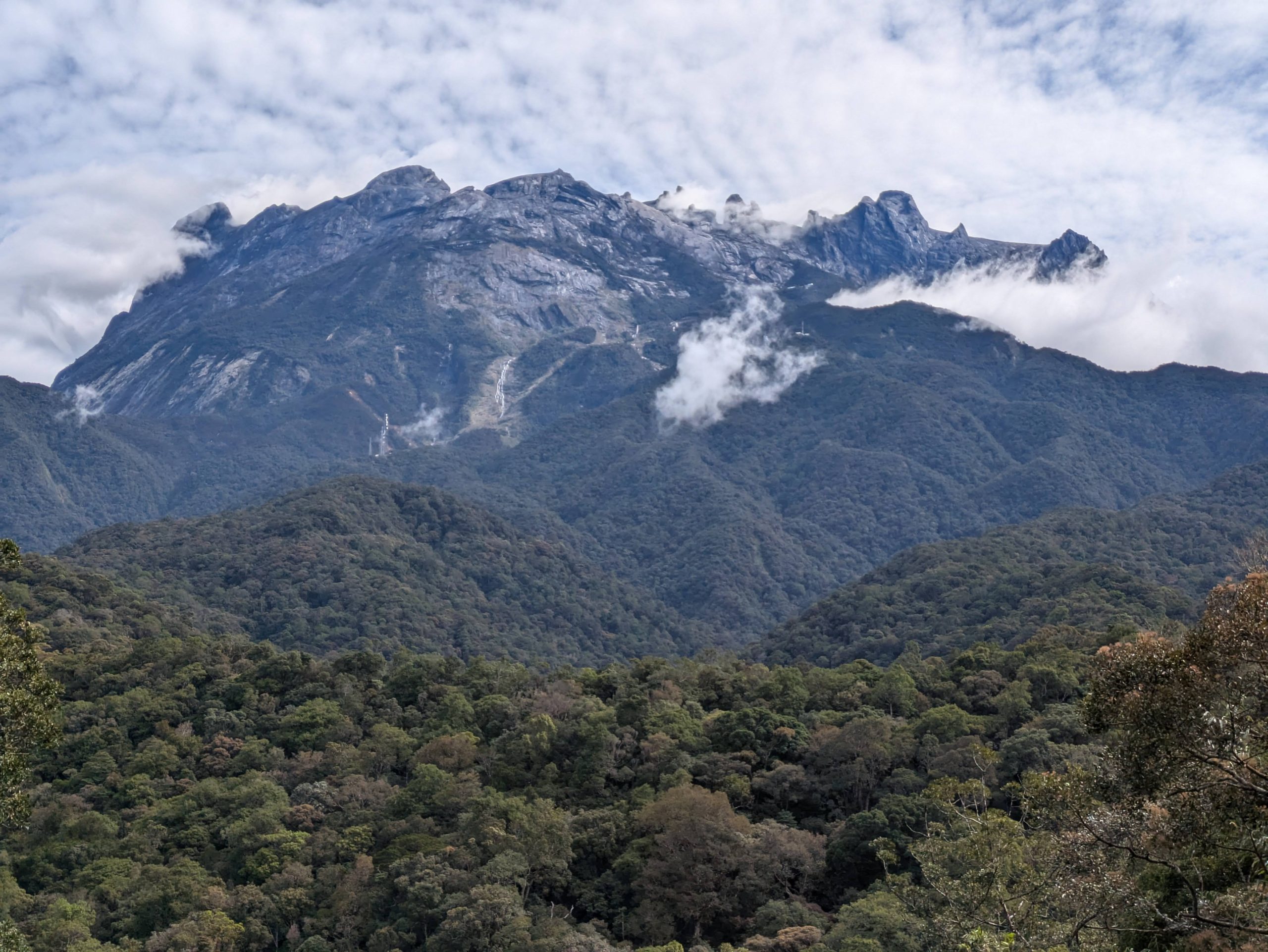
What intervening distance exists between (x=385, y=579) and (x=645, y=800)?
11322 cm

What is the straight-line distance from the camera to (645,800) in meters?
50.5

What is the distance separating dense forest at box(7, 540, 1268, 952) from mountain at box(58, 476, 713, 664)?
62860mm

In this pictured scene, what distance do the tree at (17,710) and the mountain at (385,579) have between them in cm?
11539

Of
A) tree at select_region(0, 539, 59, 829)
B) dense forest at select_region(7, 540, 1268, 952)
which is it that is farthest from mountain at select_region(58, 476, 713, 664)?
tree at select_region(0, 539, 59, 829)

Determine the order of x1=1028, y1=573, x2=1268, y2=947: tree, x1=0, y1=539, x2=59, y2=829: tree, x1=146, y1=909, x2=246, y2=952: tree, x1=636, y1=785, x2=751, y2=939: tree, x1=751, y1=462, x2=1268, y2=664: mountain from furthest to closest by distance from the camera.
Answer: x1=751, y1=462, x2=1268, y2=664: mountain → x1=636, y1=785, x2=751, y2=939: tree → x1=146, y1=909, x2=246, y2=952: tree → x1=0, y1=539, x2=59, y2=829: tree → x1=1028, y1=573, x2=1268, y2=947: tree

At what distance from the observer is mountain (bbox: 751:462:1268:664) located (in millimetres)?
101438

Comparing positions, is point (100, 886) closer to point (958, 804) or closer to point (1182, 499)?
point (958, 804)

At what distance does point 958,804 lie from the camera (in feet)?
121

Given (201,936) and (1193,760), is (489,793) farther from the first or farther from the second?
(1193,760)

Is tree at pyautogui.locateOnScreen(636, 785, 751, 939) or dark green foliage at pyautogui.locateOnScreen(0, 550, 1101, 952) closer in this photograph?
tree at pyautogui.locateOnScreen(636, 785, 751, 939)

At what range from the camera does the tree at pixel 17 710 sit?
739 inches

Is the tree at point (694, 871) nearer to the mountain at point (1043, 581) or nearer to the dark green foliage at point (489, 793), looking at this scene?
the dark green foliage at point (489, 793)

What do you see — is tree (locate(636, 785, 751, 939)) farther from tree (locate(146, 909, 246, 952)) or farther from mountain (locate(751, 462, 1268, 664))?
mountain (locate(751, 462, 1268, 664))

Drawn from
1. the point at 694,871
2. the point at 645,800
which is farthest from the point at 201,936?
the point at 645,800
